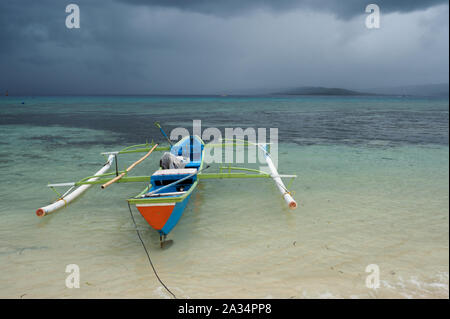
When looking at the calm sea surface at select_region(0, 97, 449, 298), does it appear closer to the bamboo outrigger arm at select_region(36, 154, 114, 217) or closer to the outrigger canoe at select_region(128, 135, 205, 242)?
the bamboo outrigger arm at select_region(36, 154, 114, 217)

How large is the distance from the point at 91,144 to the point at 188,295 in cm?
1199

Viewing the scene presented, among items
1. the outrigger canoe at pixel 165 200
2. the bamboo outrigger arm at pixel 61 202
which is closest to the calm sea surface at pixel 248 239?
the bamboo outrigger arm at pixel 61 202

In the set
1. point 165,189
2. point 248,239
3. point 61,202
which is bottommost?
point 248,239

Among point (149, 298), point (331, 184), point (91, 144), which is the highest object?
point (91, 144)

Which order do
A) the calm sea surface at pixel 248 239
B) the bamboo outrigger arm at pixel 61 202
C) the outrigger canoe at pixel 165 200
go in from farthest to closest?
1. the bamboo outrigger arm at pixel 61 202
2. the outrigger canoe at pixel 165 200
3. the calm sea surface at pixel 248 239

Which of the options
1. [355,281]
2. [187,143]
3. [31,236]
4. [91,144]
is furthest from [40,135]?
[355,281]

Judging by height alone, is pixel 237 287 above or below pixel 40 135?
below

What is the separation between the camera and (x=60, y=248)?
4.29 m

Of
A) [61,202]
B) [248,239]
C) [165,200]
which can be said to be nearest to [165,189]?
[165,200]

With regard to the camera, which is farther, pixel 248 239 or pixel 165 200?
pixel 248 239

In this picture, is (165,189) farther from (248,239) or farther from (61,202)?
(61,202)

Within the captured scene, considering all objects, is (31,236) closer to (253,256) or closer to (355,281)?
(253,256)

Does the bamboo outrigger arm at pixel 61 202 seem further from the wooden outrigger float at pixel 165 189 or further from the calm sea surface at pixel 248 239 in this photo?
the calm sea surface at pixel 248 239

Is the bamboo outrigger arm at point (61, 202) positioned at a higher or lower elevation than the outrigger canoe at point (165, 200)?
lower
